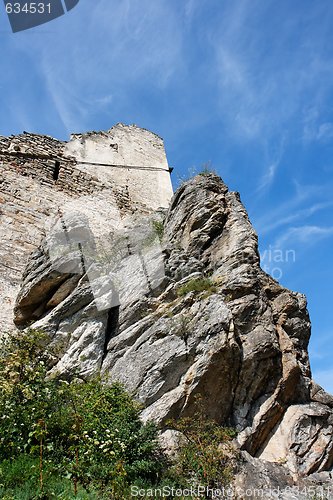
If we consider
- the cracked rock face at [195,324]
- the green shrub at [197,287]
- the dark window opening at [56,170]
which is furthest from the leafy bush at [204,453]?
the dark window opening at [56,170]

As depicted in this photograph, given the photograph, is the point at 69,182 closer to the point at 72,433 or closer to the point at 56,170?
the point at 56,170

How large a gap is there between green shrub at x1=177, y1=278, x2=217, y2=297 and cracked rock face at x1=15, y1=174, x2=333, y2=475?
0.07ft

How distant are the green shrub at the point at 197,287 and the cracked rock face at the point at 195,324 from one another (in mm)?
22

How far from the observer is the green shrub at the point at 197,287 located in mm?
7742

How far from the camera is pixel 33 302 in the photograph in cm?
852

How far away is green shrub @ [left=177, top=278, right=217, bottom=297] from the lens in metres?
7.74

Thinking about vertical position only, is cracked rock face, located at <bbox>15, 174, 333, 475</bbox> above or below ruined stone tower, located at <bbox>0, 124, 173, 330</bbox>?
below

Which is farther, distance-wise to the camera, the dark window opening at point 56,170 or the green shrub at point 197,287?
the dark window opening at point 56,170

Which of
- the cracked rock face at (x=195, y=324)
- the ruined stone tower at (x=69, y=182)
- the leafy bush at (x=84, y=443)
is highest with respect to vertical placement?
the ruined stone tower at (x=69, y=182)

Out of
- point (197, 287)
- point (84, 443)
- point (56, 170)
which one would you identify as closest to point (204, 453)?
point (84, 443)

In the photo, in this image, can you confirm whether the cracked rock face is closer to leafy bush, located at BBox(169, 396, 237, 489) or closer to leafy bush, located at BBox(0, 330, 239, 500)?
leafy bush, located at BBox(169, 396, 237, 489)

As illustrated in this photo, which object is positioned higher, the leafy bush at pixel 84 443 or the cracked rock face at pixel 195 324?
the cracked rock face at pixel 195 324

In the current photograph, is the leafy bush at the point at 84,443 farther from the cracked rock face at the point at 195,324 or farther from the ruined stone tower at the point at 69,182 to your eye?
the ruined stone tower at the point at 69,182

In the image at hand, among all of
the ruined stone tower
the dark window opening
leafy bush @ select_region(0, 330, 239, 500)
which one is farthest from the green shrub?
the dark window opening
